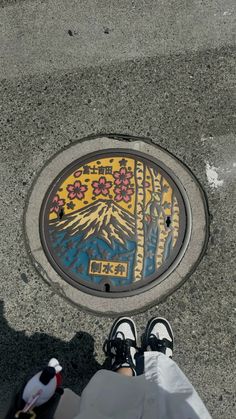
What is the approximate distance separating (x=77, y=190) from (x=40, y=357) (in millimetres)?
1072

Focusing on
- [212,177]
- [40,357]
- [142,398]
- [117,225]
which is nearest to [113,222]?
[117,225]

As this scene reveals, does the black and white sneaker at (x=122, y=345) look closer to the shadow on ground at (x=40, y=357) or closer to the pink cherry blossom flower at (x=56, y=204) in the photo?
the shadow on ground at (x=40, y=357)

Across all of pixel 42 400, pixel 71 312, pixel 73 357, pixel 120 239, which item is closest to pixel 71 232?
pixel 120 239

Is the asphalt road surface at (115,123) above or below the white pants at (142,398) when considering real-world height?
above

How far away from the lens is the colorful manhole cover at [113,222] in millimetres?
2816

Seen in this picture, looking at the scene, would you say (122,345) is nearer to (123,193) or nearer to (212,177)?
(123,193)

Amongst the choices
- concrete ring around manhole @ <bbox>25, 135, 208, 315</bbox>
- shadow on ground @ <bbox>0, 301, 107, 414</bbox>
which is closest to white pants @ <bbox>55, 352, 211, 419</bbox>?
shadow on ground @ <bbox>0, 301, 107, 414</bbox>

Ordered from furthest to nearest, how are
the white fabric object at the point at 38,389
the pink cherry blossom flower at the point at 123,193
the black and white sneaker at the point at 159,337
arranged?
the pink cherry blossom flower at the point at 123,193 < the black and white sneaker at the point at 159,337 < the white fabric object at the point at 38,389

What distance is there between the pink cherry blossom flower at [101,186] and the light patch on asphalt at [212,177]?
653 mm

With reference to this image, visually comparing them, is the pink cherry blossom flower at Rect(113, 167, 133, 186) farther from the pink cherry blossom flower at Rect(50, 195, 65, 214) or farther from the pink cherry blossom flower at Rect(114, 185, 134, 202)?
the pink cherry blossom flower at Rect(50, 195, 65, 214)

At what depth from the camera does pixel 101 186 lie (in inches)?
117

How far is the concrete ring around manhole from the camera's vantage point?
280 centimetres

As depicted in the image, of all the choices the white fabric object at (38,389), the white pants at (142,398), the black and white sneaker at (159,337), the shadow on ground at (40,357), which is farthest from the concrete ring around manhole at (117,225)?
the white fabric object at (38,389)

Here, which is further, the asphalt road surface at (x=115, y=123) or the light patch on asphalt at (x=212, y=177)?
the light patch on asphalt at (x=212, y=177)
